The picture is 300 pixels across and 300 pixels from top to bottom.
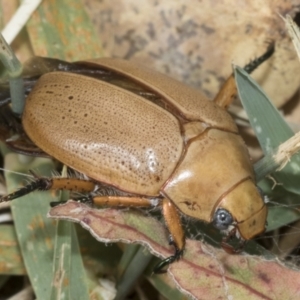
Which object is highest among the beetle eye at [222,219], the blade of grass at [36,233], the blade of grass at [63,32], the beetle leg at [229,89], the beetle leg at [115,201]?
the beetle leg at [229,89]

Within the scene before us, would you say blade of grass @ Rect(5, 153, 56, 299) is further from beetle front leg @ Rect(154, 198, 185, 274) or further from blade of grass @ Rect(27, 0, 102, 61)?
blade of grass @ Rect(27, 0, 102, 61)

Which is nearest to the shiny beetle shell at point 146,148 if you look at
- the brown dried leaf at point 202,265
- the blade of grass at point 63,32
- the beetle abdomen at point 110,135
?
the beetle abdomen at point 110,135

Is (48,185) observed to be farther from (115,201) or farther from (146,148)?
(146,148)

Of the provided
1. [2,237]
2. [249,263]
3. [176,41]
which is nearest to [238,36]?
[176,41]

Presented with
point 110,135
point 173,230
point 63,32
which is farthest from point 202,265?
point 63,32

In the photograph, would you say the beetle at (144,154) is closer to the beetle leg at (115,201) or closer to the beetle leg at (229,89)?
the beetle leg at (115,201)

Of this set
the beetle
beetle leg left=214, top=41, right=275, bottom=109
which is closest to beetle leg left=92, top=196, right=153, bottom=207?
the beetle
